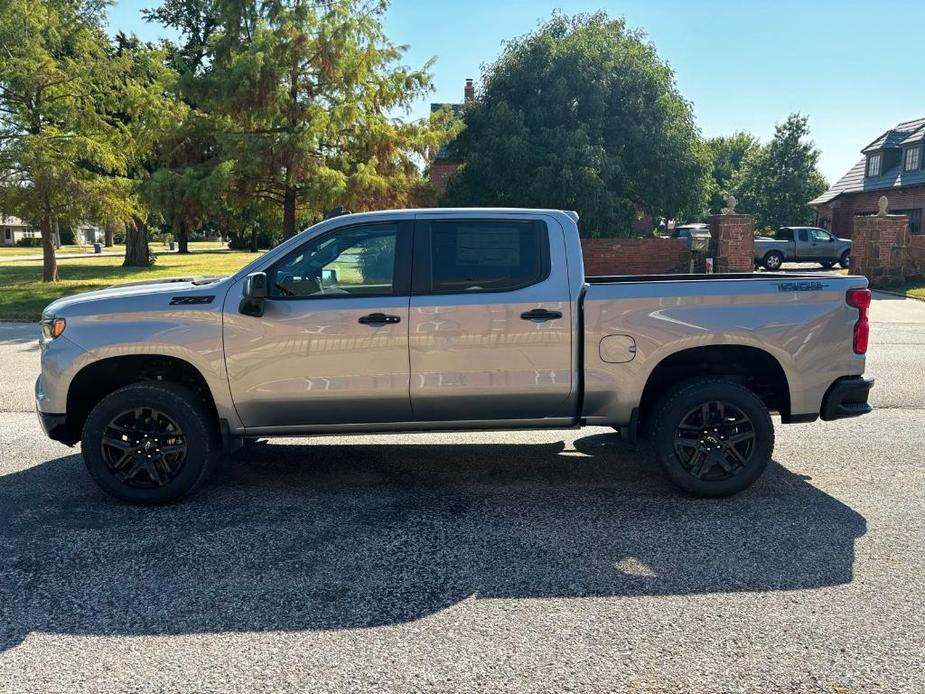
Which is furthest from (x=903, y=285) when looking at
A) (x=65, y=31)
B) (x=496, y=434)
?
(x=65, y=31)

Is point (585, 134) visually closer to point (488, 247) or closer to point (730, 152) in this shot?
point (488, 247)

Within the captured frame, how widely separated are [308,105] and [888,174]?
1197 inches

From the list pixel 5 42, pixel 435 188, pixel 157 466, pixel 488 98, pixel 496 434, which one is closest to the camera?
pixel 157 466

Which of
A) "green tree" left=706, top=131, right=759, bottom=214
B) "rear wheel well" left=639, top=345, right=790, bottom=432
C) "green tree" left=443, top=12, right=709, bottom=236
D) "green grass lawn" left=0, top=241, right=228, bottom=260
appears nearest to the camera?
"rear wheel well" left=639, top=345, right=790, bottom=432

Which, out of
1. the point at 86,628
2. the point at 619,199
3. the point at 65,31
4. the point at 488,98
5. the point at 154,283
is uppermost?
the point at 65,31

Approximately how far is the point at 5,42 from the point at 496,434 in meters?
20.1

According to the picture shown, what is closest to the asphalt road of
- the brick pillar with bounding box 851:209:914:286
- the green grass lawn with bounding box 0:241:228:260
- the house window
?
the brick pillar with bounding box 851:209:914:286

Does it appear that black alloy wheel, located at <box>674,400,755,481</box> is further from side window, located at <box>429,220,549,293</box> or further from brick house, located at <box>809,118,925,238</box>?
brick house, located at <box>809,118,925,238</box>

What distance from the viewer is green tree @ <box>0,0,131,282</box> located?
771 inches

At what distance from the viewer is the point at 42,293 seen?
782 inches

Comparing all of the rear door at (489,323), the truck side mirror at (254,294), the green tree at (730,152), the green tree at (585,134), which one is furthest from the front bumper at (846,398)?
the green tree at (730,152)

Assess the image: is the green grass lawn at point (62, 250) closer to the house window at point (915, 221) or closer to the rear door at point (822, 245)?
the rear door at point (822, 245)

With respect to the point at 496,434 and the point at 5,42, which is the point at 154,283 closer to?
the point at 496,434

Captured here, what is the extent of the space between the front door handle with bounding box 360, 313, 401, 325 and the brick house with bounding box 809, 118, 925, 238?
31.9 m
